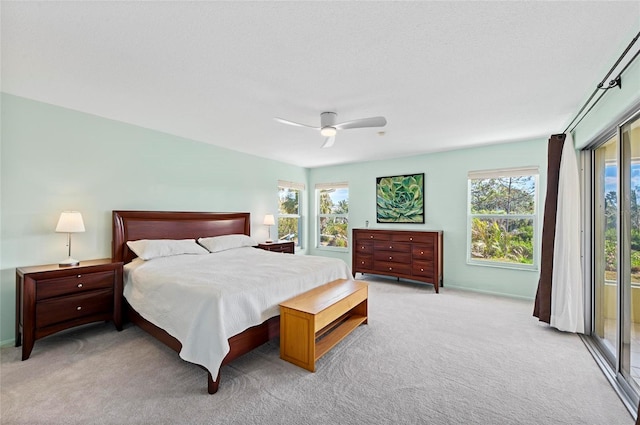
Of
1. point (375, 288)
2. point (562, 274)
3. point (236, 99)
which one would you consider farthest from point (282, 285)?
point (562, 274)

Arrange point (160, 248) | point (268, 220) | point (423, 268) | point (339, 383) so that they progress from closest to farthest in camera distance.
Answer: point (339, 383) → point (160, 248) → point (423, 268) → point (268, 220)

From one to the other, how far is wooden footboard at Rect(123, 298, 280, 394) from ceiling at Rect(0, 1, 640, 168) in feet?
7.11

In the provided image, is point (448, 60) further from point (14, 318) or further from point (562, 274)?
point (14, 318)

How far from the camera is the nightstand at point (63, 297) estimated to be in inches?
98.7

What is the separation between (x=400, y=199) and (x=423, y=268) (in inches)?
58.0

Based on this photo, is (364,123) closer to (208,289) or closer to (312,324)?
(312,324)

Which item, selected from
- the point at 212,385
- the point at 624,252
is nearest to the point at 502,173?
the point at 624,252

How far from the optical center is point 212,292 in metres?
2.18

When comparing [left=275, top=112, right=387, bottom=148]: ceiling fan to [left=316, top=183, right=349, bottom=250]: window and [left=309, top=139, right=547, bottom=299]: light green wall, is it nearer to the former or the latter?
[left=309, top=139, right=547, bottom=299]: light green wall

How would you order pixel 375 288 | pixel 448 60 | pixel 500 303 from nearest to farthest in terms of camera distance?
pixel 448 60 < pixel 500 303 < pixel 375 288

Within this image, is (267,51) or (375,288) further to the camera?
(375,288)

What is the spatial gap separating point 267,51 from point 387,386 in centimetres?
264

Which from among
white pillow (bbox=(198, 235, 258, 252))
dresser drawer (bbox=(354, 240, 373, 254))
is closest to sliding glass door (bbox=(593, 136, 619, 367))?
dresser drawer (bbox=(354, 240, 373, 254))

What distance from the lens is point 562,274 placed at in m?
3.04
